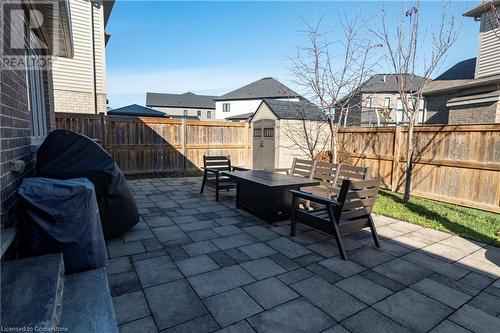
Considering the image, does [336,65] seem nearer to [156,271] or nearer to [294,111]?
[294,111]

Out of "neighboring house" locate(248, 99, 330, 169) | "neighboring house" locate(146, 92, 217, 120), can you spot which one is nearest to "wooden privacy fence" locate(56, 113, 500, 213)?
"neighboring house" locate(248, 99, 330, 169)

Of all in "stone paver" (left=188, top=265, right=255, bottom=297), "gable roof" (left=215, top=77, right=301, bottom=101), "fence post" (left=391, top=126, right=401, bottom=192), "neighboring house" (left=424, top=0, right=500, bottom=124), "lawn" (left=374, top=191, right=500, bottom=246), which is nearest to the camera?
"stone paver" (left=188, top=265, right=255, bottom=297)

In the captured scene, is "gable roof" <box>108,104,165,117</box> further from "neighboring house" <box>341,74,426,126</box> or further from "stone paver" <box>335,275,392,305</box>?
"stone paver" <box>335,275,392,305</box>

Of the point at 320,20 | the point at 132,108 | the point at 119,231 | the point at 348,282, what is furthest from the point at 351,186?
the point at 132,108

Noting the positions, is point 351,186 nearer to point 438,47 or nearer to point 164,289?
point 164,289

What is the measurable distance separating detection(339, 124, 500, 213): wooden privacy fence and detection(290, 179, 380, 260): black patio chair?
338cm

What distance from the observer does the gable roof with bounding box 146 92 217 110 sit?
43.8 metres

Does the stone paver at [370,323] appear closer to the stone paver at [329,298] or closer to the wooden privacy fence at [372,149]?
the stone paver at [329,298]

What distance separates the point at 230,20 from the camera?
10.3 meters

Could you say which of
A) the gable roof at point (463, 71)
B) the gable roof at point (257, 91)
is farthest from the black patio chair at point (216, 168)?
the gable roof at point (257, 91)

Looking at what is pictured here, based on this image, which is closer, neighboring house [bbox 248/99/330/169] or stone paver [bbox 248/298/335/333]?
stone paver [bbox 248/298/335/333]

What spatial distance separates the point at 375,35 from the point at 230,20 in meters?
6.00

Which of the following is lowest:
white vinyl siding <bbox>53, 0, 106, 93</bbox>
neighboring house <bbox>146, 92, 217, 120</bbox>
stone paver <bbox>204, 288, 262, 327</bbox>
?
stone paver <bbox>204, 288, 262, 327</bbox>

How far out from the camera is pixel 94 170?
3.17 meters
